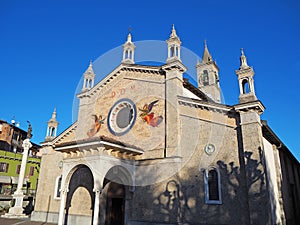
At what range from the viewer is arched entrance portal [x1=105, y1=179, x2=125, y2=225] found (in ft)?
53.4

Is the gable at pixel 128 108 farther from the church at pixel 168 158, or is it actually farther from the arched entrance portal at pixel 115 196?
the arched entrance portal at pixel 115 196

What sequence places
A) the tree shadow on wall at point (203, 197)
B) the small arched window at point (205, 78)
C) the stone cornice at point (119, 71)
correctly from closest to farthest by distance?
1. the tree shadow on wall at point (203, 197)
2. the stone cornice at point (119, 71)
3. the small arched window at point (205, 78)

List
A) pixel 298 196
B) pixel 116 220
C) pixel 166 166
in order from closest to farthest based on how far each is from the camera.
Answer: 1. pixel 166 166
2. pixel 116 220
3. pixel 298 196

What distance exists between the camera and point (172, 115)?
15492 millimetres

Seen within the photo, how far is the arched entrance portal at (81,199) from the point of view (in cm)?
1712

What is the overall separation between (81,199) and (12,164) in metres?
25.0

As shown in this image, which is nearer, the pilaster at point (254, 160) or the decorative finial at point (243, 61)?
the pilaster at point (254, 160)

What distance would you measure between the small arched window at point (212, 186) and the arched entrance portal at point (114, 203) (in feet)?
18.7

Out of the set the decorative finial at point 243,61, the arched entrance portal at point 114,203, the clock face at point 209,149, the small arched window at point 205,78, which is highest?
the small arched window at point 205,78

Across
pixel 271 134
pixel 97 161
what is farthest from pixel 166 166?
pixel 271 134

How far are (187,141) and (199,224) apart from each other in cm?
444

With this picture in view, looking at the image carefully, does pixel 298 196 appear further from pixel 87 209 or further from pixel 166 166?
pixel 87 209

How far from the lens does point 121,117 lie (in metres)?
18.6

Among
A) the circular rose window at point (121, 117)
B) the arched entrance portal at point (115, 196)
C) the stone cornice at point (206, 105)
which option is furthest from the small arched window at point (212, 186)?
the circular rose window at point (121, 117)
